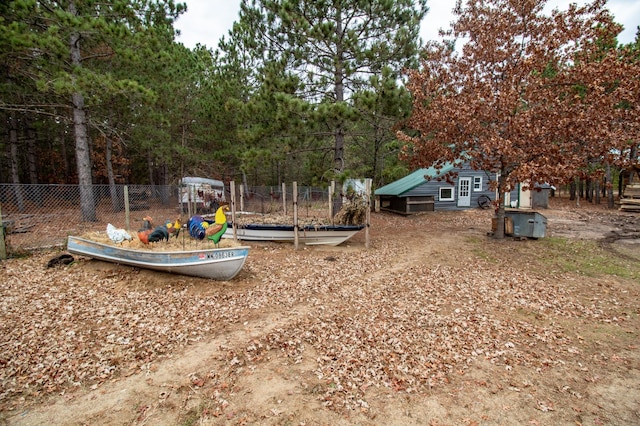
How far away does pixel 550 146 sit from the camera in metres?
9.59

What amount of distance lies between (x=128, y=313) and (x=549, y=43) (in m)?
13.5

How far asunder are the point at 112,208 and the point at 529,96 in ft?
59.3

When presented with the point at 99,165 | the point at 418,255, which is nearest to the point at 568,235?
the point at 418,255

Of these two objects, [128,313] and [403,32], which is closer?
[128,313]

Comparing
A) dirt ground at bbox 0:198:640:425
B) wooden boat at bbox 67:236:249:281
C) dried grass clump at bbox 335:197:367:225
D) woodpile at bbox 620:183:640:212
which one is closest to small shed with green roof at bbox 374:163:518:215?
woodpile at bbox 620:183:640:212

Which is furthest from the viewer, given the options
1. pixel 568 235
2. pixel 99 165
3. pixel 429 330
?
pixel 99 165

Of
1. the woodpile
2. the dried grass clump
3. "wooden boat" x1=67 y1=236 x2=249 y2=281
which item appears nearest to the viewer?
"wooden boat" x1=67 y1=236 x2=249 y2=281

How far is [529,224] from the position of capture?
1143cm

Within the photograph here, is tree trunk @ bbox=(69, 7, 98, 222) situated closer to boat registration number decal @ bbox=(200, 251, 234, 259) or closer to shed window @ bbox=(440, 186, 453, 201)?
boat registration number decal @ bbox=(200, 251, 234, 259)

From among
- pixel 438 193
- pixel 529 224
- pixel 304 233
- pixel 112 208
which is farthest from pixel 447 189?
pixel 112 208

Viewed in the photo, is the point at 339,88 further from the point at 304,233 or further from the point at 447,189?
the point at 447,189

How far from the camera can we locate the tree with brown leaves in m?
9.20

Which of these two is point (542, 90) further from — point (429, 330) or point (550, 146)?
point (429, 330)

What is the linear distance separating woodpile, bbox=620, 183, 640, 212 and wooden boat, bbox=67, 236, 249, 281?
81.8 feet
